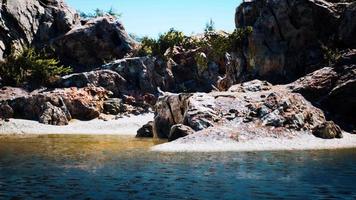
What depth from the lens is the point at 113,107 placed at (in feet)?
291

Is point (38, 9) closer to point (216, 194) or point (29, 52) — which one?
point (29, 52)

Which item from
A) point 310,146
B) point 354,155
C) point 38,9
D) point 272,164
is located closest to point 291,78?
point 310,146

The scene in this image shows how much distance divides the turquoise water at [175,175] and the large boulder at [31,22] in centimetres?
6608

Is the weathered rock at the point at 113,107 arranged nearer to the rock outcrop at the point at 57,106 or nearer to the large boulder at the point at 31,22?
the rock outcrop at the point at 57,106

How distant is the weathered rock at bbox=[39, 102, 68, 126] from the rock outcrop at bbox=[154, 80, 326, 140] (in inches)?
843

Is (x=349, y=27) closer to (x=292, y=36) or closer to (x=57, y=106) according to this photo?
(x=292, y=36)

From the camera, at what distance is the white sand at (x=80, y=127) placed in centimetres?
6757

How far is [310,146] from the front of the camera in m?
46.2

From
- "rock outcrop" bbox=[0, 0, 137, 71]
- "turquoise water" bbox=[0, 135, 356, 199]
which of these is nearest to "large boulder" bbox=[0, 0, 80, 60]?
"rock outcrop" bbox=[0, 0, 137, 71]

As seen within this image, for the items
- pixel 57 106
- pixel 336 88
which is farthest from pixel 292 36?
pixel 57 106

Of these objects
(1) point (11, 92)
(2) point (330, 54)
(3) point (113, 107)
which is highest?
(2) point (330, 54)

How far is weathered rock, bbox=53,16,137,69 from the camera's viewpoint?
108 meters

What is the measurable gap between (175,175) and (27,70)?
250 feet

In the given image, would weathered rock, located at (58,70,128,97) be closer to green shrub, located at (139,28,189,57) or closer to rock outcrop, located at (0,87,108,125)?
rock outcrop, located at (0,87,108,125)
